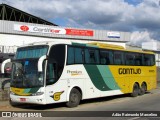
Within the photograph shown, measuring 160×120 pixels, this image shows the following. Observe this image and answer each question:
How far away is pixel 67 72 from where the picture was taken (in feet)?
53.6

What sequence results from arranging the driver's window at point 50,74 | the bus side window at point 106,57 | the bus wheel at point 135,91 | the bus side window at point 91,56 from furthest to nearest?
1. the bus wheel at point 135,91
2. the bus side window at point 106,57
3. the bus side window at point 91,56
4. the driver's window at point 50,74

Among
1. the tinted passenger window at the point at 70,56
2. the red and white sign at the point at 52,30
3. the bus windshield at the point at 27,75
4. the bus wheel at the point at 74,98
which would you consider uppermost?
the red and white sign at the point at 52,30

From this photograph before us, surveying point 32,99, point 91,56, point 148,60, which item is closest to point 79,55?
point 91,56

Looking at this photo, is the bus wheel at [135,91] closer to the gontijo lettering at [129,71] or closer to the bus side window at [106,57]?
the gontijo lettering at [129,71]

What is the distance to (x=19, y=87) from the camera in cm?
1546

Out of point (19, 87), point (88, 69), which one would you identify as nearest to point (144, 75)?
point (88, 69)

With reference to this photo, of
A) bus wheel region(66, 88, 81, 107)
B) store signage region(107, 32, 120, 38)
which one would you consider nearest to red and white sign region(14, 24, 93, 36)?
store signage region(107, 32, 120, 38)

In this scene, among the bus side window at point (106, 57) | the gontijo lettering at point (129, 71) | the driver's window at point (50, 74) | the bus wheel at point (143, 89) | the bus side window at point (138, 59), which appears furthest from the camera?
the bus wheel at point (143, 89)

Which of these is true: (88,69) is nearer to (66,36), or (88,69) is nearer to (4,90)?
(4,90)

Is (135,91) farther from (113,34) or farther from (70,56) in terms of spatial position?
(113,34)

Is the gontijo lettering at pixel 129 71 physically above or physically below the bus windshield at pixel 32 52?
below

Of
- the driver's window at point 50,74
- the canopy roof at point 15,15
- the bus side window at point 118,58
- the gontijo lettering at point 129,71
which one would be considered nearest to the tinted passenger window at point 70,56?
the driver's window at point 50,74

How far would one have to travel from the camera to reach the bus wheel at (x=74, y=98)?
16.4 meters

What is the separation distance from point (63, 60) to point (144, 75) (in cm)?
974
